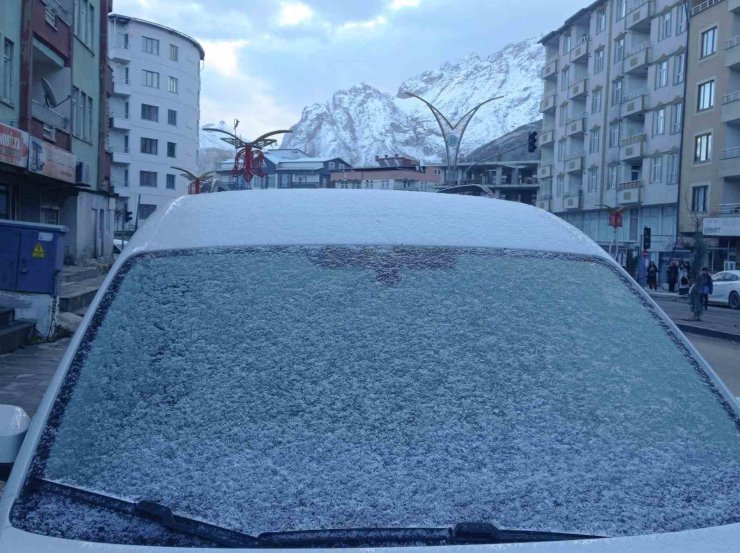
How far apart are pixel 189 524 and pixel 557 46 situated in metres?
71.6

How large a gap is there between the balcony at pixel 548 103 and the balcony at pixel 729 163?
27008mm

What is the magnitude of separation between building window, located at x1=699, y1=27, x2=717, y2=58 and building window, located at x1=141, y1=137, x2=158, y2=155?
4517 centimetres

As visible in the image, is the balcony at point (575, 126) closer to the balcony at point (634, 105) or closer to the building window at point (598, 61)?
the building window at point (598, 61)

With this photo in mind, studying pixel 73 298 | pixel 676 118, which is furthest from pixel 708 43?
pixel 73 298

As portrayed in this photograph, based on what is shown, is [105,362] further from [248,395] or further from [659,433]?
[659,433]

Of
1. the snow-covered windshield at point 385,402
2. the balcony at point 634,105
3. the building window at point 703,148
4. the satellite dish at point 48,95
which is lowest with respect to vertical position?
the snow-covered windshield at point 385,402

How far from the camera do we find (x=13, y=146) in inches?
654

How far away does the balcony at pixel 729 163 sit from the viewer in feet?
128

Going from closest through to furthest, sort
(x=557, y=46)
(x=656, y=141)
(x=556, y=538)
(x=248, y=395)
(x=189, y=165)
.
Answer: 1. (x=556, y=538)
2. (x=248, y=395)
3. (x=656, y=141)
4. (x=557, y=46)
5. (x=189, y=165)

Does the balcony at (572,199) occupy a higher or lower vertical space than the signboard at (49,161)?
higher

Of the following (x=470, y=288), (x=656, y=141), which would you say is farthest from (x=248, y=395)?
(x=656, y=141)

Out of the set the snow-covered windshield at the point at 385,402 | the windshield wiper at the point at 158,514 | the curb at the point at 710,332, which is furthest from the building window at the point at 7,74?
the windshield wiper at the point at 158,514

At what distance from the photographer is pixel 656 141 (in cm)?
4809

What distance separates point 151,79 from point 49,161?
51915 millimetres
